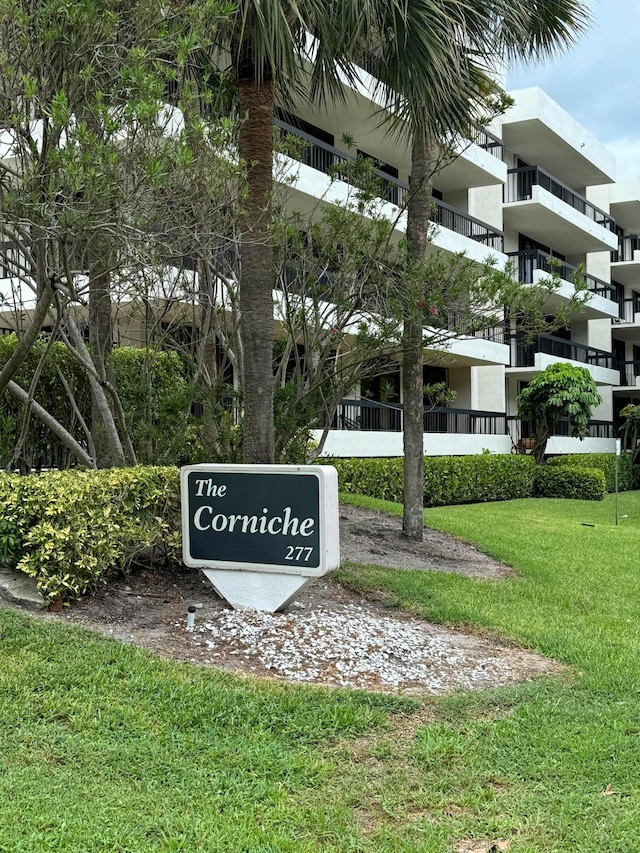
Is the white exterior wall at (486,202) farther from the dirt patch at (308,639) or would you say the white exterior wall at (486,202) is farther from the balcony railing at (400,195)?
the dirt patch at (308,639)

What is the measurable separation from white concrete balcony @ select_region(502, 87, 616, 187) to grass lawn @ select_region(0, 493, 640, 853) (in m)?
24.7

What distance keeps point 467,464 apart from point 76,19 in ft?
47.8

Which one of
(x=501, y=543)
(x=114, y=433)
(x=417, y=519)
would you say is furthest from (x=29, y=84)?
(x=501, y=543)

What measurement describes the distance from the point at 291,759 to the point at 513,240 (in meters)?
28.5

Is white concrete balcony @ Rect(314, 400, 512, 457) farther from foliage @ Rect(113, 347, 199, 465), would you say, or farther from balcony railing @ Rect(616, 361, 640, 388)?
balcony railing @ Rect(616, 361, 640, 388)

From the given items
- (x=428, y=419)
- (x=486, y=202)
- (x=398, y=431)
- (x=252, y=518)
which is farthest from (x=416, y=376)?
(x=486, y=202)

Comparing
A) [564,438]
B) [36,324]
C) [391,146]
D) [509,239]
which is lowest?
[564,438]

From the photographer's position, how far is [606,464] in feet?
86.1

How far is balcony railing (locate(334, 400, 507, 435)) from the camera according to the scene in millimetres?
18000

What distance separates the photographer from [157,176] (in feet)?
15.1

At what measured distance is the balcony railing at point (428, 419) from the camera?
18.0 meters

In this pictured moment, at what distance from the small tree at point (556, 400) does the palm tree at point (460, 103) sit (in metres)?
12.0

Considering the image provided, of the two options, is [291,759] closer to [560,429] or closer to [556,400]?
[556,400]

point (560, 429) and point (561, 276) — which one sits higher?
point (561, 276)
